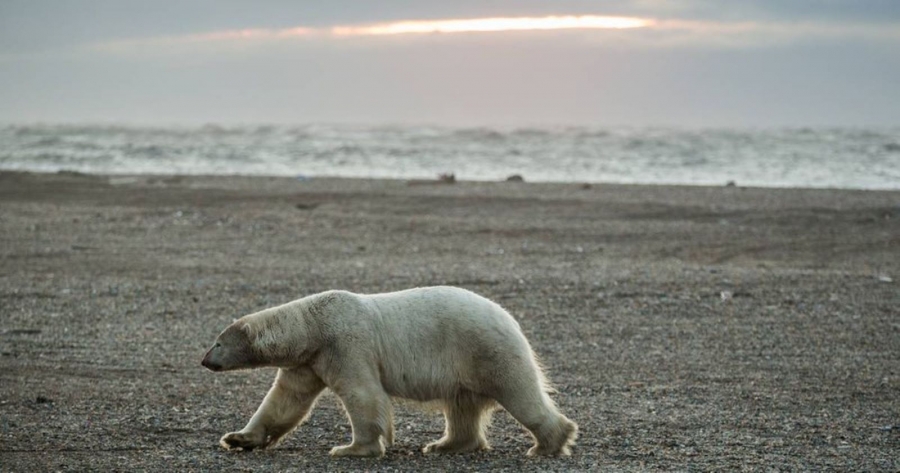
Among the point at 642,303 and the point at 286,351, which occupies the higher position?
the point at 286,351

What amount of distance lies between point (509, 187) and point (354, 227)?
8286 millimetres

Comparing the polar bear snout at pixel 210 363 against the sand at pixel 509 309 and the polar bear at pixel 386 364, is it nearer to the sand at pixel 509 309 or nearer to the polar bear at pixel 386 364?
the polar bear at pixel 386 364

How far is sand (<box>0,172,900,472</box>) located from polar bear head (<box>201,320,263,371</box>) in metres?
0.56

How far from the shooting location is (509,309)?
11.9m

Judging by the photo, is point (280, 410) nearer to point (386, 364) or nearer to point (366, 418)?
point (366, 418)

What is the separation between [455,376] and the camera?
662 centimetres

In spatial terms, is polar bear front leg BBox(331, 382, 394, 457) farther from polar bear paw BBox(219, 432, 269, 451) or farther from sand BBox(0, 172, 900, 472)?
polar bear paw BBox(219, 432, 269, 451)

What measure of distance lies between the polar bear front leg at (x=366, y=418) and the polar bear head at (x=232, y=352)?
658 mm

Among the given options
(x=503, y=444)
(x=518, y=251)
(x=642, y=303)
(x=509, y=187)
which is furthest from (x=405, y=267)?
(x=509, y=187)

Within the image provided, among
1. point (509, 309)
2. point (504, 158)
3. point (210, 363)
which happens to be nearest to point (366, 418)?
point (210, 363)

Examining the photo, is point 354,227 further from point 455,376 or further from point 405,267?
point 455,376

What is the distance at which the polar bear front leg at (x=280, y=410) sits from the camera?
6.66m

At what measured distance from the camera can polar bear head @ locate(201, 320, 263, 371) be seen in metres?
6.68

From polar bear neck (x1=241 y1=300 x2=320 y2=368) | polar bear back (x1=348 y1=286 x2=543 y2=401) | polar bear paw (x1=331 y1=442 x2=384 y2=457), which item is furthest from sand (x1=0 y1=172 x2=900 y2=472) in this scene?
polar bear neck (x1=241 y1=300 x2=320 y2=368)
